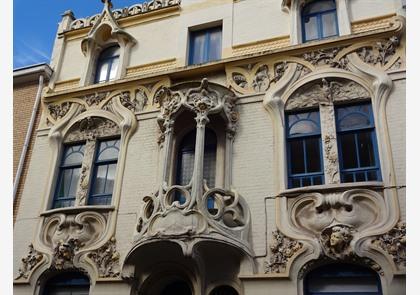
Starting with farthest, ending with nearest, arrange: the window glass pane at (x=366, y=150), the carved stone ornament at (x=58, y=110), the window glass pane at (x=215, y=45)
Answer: the carved stone ornament at (x=58, y=110)
the window glass pane at (x=215, y=45)
the window glass pane at (x=366, y=150)

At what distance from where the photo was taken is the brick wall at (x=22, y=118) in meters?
13.4

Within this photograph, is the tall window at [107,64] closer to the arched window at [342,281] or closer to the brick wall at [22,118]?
the brick wall at [22,118]

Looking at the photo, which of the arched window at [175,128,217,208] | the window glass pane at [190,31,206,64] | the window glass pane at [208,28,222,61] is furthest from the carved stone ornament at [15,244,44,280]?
the window glass pane at [208,28,222,61]

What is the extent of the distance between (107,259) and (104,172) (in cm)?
275

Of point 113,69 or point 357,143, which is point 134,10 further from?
point 357,143

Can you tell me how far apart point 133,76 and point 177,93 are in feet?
8.71

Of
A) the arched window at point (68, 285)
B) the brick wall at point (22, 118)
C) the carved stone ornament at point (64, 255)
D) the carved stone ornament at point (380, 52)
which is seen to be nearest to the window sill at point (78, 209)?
the carved stone ornament at point (64, 255)

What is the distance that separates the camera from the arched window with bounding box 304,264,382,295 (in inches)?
342

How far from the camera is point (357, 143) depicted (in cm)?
1014

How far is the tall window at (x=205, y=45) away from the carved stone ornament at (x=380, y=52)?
4.37 m

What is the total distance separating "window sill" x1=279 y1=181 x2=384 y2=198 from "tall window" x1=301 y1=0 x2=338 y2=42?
4.78 m

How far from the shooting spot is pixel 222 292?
9.61 m

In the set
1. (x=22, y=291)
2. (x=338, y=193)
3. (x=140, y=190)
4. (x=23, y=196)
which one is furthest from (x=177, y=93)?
(x=22, y=291)

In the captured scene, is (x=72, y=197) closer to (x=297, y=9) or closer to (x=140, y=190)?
(x=140, y=190)
